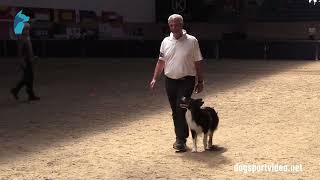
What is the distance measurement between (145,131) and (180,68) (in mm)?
2162

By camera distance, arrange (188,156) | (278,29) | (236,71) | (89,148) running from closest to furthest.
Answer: (188,156)
(89,148)
(236,71)
(278,29)

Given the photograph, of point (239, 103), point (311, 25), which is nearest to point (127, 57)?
point (311, 25)

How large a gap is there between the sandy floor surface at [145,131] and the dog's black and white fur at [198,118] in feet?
1.10

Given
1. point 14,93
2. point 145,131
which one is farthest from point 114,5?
point 145,131

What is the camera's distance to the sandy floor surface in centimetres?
716

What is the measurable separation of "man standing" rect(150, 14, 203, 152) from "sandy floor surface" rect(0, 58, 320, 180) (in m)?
0.49

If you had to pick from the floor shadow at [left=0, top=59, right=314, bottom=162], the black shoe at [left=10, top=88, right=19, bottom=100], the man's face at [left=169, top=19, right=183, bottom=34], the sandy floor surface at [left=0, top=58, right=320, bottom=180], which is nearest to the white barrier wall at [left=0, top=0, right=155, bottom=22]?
the floor shadow at [left=0, top=59, right=314, bottom=162]

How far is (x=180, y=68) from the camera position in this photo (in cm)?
781

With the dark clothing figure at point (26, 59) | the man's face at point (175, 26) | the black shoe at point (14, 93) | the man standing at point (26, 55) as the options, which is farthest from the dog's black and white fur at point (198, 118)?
the black shoe at point (14, 93)

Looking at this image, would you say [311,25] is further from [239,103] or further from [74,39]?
[239,103]

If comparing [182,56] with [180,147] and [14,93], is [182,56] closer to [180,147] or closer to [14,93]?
[180,147]

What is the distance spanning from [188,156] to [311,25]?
26.5 metres

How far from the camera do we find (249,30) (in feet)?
114

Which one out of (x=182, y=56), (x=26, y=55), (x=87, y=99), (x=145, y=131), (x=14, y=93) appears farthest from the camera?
(x=87, y=99)
